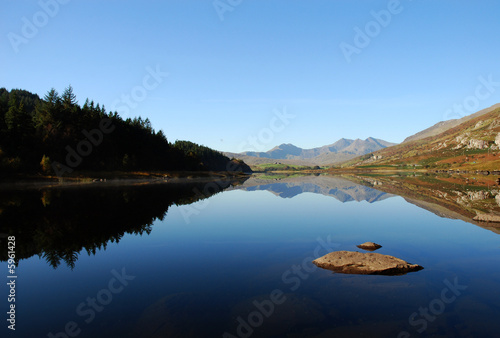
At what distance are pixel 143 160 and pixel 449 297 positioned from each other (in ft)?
466

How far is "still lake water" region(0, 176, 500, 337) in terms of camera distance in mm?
13430

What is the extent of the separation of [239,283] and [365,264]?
931 cm

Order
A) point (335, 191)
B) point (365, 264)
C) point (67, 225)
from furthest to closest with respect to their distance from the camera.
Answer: point (335, 191), point (67, 225), point (365, 264)

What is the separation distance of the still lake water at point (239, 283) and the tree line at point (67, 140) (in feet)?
222

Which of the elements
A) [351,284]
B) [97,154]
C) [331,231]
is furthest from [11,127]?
[351,284]

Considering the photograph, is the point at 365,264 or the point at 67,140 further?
the point at 67,140

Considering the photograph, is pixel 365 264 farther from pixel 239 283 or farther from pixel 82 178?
pixel 82 178

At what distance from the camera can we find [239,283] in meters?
18.5

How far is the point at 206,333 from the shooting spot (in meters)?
12.6

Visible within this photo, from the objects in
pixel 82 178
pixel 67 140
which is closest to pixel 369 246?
pixel 82 178

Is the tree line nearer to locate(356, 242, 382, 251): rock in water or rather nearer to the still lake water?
the still lake water

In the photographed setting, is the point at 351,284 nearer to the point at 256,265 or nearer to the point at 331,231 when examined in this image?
the point at 256,265

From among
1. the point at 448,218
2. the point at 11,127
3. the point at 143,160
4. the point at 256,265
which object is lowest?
the point at 448,218

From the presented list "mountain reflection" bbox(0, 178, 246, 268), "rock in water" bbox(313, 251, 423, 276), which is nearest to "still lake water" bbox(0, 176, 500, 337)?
"mountain reflection" bbox(0, 178, 246, 268)
